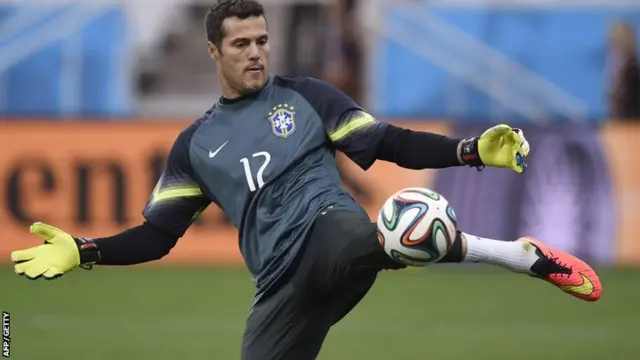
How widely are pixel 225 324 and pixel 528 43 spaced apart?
9.89 m

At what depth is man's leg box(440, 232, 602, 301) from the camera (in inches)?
211

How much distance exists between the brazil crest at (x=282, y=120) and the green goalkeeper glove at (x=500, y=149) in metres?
0.93

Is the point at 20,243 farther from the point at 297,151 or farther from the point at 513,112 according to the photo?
the point at 297,151

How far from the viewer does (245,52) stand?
615cm

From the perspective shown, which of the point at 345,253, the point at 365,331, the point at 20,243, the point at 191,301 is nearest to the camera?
the point at 345,253

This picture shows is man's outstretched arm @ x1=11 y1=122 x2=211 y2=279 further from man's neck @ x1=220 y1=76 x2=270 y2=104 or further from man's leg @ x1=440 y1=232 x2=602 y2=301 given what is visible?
man's leg @ x1=440 y1=232 x2=602 y2=301

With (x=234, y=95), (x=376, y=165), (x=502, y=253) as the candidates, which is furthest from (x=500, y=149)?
(x=376, y=165)

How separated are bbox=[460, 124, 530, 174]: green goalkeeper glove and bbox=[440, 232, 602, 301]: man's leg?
1.14 ft

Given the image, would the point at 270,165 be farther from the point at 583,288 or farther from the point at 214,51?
the point at 583,288

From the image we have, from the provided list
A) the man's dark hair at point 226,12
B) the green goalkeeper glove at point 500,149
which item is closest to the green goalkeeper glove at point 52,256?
the man's dark hair at point 226,12

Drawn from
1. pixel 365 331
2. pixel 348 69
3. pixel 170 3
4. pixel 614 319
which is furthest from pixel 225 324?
pixel 170 3

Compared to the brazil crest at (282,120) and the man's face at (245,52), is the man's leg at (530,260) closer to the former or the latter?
the brazil crest at (282,120)

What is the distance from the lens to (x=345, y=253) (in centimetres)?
556

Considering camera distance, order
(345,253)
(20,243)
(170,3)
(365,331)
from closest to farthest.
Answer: (345,253), (365,331), (20,243), (170,3)
